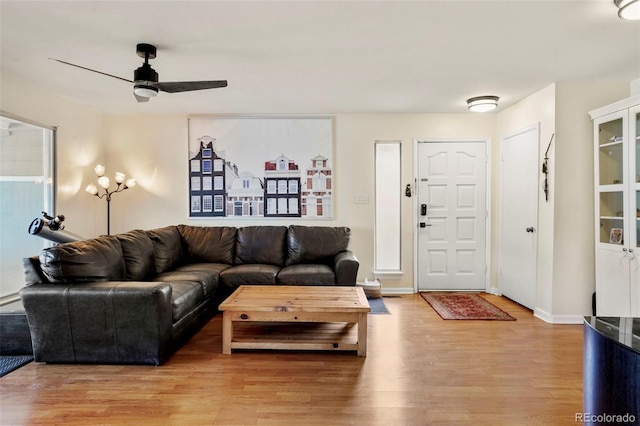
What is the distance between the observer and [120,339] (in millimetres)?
2479

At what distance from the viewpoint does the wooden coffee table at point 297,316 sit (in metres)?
2.65

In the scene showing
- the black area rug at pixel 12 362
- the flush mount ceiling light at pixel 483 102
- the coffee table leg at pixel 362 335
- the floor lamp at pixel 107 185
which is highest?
the flush mount ceiling light at pixel 483 102

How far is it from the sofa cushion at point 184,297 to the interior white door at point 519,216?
3.55 m

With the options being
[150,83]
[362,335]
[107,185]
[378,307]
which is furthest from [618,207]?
[107,185]

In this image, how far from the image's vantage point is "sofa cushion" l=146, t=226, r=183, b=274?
3.68 meters

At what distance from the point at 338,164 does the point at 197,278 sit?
2350 mm

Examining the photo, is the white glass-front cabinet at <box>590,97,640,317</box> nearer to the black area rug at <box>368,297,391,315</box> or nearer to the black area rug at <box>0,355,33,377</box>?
the black area rug at <box>368,297,391,315</box>

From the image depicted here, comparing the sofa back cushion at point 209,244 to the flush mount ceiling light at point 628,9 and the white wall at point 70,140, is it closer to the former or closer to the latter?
the white wall at point 70,140

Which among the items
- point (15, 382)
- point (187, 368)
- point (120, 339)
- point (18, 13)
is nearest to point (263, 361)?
point (187, 368)

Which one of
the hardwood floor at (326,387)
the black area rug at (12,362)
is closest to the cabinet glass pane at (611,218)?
the hardwood floor at (326,387)

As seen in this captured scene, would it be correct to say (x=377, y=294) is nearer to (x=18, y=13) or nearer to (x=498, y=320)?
(x=498, y=320)

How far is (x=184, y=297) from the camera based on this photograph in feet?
9.52

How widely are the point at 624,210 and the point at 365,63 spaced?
102 inches

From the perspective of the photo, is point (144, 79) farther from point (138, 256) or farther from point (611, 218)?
point (611, 218)
